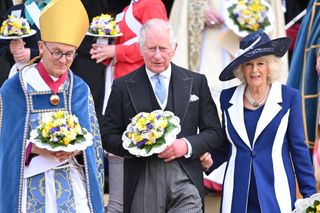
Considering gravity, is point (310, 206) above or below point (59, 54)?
below

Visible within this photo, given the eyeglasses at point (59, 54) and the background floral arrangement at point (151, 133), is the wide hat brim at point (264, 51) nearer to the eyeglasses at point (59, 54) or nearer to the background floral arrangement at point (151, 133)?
the background floral arrangement at point (151, 133)

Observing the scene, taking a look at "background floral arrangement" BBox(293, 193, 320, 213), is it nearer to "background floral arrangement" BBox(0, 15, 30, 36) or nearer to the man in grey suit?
the man in grey suit

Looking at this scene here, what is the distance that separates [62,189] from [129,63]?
220cm

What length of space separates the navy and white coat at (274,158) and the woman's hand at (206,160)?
20cm

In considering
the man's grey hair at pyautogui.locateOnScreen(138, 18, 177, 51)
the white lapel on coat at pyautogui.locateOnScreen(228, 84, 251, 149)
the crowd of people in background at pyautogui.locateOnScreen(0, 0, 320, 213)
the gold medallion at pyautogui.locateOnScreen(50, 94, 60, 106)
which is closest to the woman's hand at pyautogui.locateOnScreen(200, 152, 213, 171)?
the crowd of people in background at pyautogui.locateOnScreen(0, 0, 320, 213)

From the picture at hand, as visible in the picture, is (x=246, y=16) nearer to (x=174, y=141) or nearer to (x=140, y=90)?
(x=140, y=90)

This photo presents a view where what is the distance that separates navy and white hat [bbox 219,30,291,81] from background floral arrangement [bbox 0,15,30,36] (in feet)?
5.81

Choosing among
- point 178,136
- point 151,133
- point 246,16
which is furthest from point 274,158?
point 246,16

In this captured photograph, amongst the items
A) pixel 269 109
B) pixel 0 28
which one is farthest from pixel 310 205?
pixel 0 28

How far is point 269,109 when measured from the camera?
7.55 meters

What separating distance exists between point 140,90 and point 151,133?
53 cm

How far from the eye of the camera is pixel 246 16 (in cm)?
944

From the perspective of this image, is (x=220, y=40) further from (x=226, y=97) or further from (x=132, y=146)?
(x=132, y=146)

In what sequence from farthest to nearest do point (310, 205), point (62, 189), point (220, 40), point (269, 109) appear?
point (220, 40) → point (269, 109) → point (62, 189) → point (310, 205)
